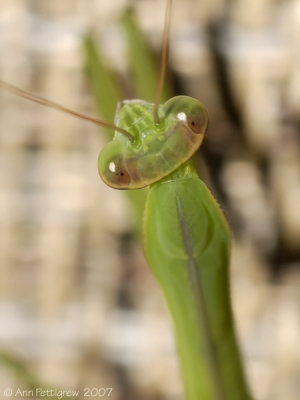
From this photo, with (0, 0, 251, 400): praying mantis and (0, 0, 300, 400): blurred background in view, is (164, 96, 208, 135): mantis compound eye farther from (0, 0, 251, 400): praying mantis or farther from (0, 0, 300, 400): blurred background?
(0, 0, 300, 400): blurred background

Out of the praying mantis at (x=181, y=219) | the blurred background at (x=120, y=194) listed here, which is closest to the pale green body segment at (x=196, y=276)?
the praying mantis at (x=181, y=219)

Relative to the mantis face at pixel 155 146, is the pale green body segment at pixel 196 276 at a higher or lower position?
lower

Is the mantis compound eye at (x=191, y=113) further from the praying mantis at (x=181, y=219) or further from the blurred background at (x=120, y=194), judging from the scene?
the blurred background at (x=120, y=194)

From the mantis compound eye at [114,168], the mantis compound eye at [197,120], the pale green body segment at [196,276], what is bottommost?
the pale green body segment at [196,276]

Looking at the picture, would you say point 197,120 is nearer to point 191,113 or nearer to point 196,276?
point 191,113

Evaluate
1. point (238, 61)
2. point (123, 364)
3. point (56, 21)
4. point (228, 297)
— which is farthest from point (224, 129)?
point (228, 297)

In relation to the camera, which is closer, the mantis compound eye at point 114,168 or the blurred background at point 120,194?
the mantis compound eye at point 114,168

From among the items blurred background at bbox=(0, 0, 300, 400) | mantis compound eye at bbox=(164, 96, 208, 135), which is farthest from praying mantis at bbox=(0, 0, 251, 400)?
blurred background at bbox=(0, 0, 300, 400)

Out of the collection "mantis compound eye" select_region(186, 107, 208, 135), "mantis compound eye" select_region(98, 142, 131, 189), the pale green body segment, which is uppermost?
"mantis compound eye" select_region(186, 107, 208, 135)
